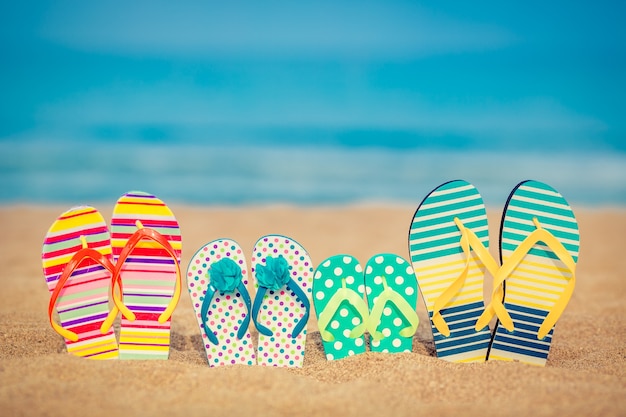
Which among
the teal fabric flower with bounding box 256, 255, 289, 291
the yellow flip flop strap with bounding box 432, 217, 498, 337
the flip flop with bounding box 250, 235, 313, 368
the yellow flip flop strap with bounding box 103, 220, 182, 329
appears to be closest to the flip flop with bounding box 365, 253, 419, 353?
the yellow flip flop strap with bounding box 432, 217, 498, 337

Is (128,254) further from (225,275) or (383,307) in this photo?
(383,307)

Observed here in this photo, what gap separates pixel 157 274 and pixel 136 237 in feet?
0.71

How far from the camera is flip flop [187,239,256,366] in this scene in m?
3.22

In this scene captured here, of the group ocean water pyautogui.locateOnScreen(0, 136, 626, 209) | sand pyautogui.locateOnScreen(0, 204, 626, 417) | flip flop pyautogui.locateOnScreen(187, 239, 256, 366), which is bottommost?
sand pyautogui.locateOnScreen(0, 204, 626, 417)

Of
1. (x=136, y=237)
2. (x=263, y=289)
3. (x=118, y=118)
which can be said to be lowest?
(x=263, y=289)

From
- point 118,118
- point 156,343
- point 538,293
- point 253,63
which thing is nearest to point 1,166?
point 118,118

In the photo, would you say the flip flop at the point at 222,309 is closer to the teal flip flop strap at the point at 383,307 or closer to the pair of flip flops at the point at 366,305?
the pair of flip flops at the point at 366,305

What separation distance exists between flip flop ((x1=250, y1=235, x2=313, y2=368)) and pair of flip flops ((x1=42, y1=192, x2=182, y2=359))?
0.43 meters

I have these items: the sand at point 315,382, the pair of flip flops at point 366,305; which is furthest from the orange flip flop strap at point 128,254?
the pair of flip flops at point 366,305

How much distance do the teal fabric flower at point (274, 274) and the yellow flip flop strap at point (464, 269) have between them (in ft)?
2.39

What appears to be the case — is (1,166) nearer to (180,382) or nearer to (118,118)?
(118,118)

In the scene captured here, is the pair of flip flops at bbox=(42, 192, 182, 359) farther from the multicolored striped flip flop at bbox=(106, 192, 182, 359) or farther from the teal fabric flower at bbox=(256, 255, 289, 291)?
the teal fabric flower at bbox=(256, 255, 289, 291)

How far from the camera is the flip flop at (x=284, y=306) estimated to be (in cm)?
324

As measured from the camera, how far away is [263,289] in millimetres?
3186
